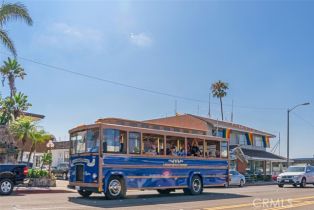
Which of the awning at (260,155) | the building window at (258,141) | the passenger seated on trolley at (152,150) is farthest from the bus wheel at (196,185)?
the building window at (258,141)

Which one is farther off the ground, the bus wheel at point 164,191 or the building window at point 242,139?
the building window at point 242,139

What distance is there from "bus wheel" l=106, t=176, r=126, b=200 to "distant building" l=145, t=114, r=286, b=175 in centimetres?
3192

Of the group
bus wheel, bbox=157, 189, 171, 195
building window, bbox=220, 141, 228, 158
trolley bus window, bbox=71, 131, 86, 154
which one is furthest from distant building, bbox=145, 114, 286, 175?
trolley bus window, bbox=71, 131, 86, 154

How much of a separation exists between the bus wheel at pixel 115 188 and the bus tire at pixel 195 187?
4.67m

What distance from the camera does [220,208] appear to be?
49.9 feet

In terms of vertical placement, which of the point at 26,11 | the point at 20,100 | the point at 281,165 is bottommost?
the point at 281,165

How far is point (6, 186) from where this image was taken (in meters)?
20.2

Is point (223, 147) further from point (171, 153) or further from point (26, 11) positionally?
point (26, 11)

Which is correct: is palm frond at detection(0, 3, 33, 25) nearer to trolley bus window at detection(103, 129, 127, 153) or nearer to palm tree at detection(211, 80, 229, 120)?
trolley bus window at detection(103, 129, 127, 153)


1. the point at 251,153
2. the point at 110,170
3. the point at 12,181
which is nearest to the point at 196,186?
the point at 110,170

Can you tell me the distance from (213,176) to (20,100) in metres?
22.3

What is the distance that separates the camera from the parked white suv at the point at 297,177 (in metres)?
32.8

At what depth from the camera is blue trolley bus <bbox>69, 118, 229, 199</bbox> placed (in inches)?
703

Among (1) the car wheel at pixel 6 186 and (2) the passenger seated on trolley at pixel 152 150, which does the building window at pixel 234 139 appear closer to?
(2) the passenger seated on trolley at pixel 152 150
